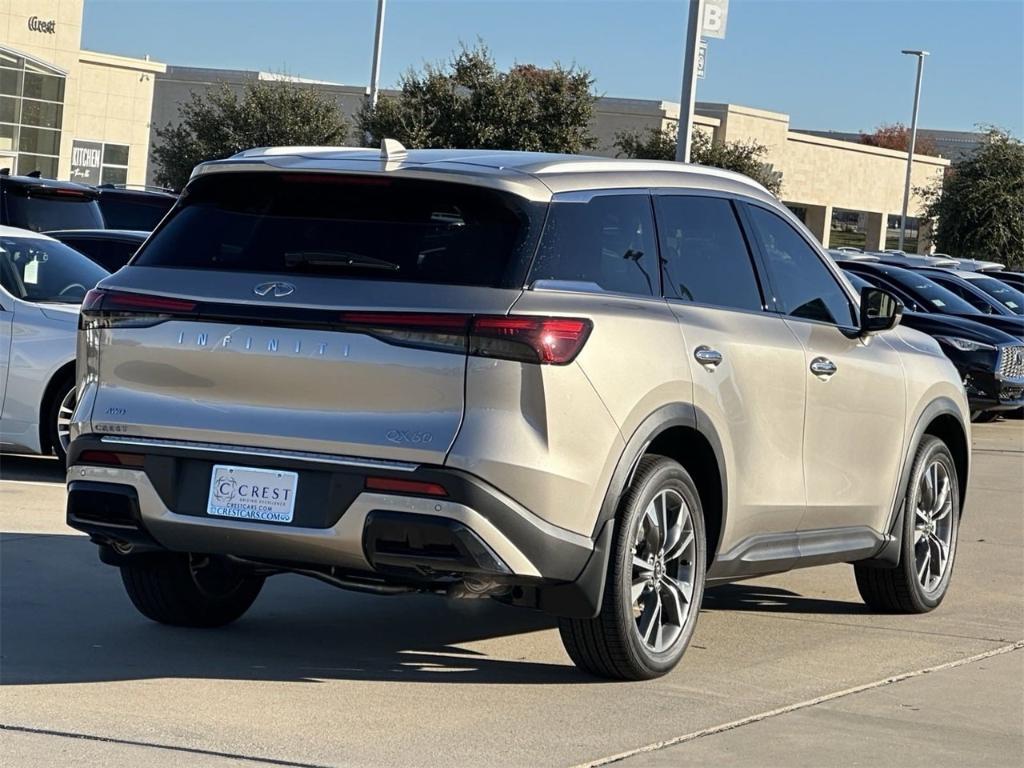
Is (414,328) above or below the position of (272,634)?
above

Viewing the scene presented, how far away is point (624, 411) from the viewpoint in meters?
5.99

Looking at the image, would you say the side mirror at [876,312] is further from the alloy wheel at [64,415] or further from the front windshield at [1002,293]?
the front windshield at [1002,293]

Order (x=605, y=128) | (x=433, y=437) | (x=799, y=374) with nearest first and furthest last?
(x=433, y=437) < (x=799, y=374) < (x=605, y=128)

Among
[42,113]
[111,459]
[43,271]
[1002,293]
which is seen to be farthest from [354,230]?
[42,113]

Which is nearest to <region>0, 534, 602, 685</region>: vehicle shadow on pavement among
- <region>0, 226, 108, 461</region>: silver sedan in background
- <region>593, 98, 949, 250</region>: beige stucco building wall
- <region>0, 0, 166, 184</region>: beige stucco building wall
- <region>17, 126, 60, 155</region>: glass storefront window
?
<region>0, 226, 108, 461</region>: silver sedan in background

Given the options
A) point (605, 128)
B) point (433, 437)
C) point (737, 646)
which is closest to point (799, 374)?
point (737, 646)

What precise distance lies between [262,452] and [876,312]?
3225 millimetres

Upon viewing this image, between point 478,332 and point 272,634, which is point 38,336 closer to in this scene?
point 272,634

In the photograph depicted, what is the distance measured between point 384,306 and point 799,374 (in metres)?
2.14

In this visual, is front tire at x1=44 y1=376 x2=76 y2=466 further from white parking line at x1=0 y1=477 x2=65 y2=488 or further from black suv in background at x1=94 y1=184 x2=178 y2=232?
black suv in background at x1=94 y1=184 x2=178 y2=232

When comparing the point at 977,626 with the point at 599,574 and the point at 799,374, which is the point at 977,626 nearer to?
the point at 799,374

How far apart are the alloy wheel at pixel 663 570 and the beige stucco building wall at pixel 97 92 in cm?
6361

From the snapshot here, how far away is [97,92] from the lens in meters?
74.1

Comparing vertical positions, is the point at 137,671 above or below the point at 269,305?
below
